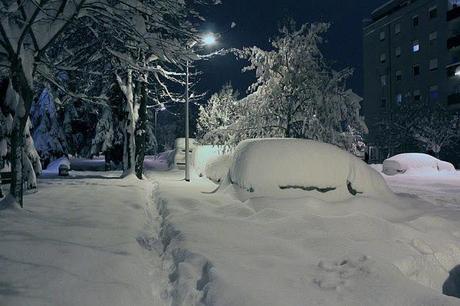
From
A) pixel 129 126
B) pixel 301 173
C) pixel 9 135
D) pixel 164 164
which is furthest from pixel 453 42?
pixel 9 135

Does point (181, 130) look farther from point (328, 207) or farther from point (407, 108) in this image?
point (328, 207)

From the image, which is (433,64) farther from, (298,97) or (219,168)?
(219,168)

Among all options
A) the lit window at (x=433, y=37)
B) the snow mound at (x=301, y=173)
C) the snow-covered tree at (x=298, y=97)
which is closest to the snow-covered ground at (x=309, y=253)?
the snow mound at (x=301, y=173)

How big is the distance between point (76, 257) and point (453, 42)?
47.1 metres

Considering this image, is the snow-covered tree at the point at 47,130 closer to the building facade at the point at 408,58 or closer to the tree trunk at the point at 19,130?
the tree trunk at the point at 19,130

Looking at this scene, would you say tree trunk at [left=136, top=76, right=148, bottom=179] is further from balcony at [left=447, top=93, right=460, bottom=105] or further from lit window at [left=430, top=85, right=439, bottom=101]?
lit window at [left=430, top=85, right=439, bottom=101]

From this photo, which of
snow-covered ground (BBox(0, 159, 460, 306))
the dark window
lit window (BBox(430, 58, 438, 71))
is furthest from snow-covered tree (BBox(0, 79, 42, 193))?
lit window (BBox(430, 58, 438, 71))

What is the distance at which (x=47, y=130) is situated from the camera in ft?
111

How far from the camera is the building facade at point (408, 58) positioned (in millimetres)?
46500

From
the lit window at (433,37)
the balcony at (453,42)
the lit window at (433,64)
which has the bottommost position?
the lit window at (433,64)

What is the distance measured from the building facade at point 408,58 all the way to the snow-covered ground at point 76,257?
42.1m

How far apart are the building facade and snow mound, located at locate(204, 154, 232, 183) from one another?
107ft

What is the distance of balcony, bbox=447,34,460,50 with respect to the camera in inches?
1762

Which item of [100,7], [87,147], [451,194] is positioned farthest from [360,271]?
[87,147]
